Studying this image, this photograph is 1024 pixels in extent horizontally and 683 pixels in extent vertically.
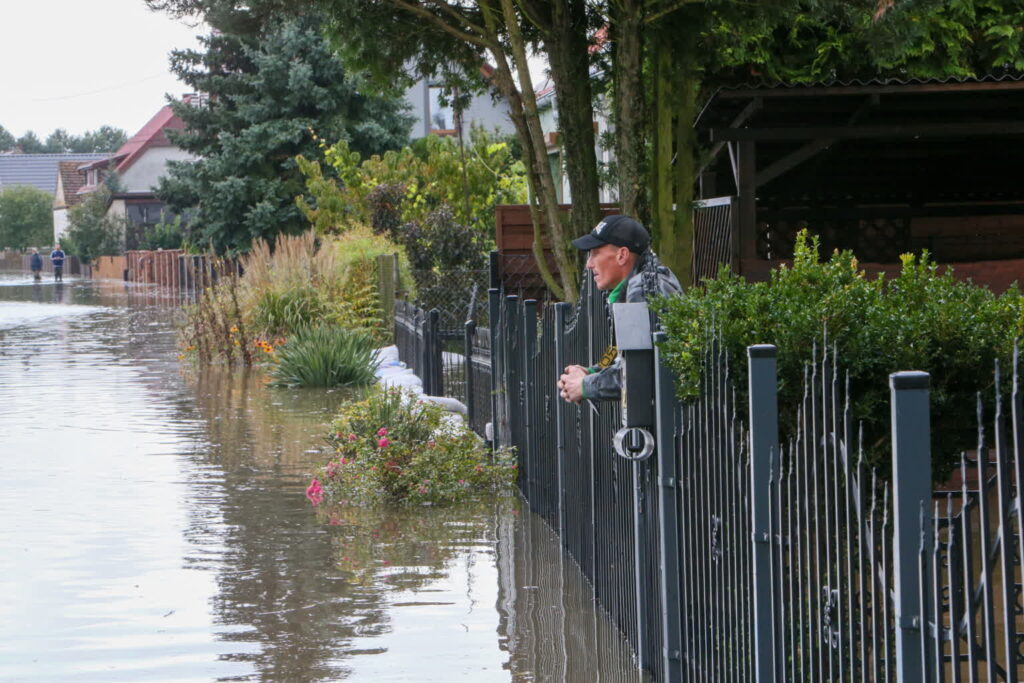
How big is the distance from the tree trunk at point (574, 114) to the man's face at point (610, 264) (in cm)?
355

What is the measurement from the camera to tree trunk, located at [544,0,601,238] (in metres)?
9.62

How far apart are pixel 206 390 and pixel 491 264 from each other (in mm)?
3947

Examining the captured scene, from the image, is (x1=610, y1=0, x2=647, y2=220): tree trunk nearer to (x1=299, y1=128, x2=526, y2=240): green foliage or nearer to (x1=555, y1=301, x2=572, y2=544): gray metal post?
(x1=555, y1=301, x2=572, y2=544): gray metal post

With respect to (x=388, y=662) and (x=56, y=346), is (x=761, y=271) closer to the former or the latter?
(x=388, y=662)

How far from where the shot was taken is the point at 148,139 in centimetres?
9281

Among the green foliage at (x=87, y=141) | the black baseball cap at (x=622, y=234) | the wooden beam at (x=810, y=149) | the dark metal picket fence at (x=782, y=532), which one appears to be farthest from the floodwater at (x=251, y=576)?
the green foliage at (x=87, y=141)

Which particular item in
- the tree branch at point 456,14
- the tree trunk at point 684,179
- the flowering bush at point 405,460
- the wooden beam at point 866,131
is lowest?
the flowering bush at point 405,460

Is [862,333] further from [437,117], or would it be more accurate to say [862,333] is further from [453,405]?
[437,117]

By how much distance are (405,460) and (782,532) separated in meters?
6.12

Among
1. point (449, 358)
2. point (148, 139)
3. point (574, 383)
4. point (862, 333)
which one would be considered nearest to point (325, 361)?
point (449, 358)

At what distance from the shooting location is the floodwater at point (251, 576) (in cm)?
614

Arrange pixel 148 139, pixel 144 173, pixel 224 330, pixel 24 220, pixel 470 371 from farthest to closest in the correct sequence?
pixel 24 220, pixel 148 139, pixel 144 173, pixel 224 330, pixel 470 371

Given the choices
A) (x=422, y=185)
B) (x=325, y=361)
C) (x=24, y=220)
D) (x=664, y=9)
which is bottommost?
(x=325, y=361)

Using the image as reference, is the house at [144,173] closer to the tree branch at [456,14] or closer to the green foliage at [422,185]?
the green foliage at [422,185]
